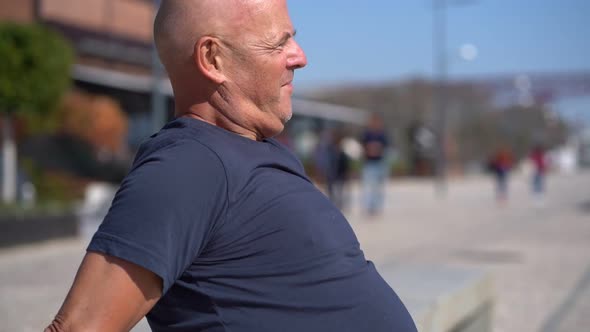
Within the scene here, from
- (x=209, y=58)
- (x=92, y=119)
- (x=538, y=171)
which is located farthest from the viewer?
(x=92, y=119)

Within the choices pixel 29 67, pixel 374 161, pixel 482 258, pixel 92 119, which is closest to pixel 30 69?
pixel 29 67

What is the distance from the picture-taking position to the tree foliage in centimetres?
1301

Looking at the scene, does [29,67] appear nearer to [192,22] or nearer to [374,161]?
[374,161]

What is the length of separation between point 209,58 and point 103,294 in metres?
0.51

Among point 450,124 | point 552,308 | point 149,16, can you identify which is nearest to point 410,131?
point 450,124

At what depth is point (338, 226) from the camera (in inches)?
65.2

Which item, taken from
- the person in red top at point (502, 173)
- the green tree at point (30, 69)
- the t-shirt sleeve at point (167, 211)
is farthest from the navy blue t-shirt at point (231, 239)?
the person in red top at point (502, 173)

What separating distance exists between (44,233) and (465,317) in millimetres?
7153

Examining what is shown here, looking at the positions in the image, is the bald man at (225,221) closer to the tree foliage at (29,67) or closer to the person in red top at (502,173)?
the tree foliage at (29,67)

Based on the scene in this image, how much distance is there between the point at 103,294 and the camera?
53.4 inches

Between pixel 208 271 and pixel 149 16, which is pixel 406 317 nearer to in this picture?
pixel 208 271

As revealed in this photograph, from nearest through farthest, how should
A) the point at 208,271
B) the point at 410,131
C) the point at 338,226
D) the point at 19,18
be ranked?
the point at 208,271 → the point at 338,226 → the point at 19,18 → the point at 410,131

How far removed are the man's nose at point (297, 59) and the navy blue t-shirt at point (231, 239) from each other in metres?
0.19

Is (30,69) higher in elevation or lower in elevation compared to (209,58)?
lower
